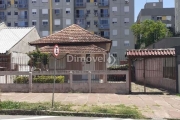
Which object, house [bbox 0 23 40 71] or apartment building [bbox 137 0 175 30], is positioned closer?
house [bbox 0 23 40 71]

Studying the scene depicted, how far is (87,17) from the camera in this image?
64.9 meters

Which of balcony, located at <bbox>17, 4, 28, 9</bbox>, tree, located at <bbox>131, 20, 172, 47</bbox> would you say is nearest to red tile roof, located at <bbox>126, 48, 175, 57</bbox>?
tree, located at <bbox>131, 20, 172, 47</bbox>

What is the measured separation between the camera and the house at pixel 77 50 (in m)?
23.5

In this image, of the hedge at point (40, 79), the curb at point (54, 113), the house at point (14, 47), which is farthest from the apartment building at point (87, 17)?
the curb at point (54, 113)

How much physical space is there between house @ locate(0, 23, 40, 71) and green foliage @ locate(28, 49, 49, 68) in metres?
1.63

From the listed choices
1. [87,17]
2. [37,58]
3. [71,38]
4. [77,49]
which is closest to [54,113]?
[37,58]

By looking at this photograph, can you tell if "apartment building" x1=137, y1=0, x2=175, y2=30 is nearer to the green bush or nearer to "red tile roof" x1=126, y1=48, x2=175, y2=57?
"red tile roof" x1=126, y1=48, x2=175, y2=57

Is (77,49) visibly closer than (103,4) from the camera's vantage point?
Yes

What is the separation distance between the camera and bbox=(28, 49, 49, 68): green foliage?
2152 cm

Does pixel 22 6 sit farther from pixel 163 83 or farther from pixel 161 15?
pixel 163 83

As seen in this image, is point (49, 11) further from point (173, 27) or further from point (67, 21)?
point (173, 27)

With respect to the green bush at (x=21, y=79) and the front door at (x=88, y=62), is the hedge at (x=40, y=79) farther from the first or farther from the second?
the front door at (x=88, y=62)

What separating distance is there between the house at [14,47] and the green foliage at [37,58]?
1633 mm

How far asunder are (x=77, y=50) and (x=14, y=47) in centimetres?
672
